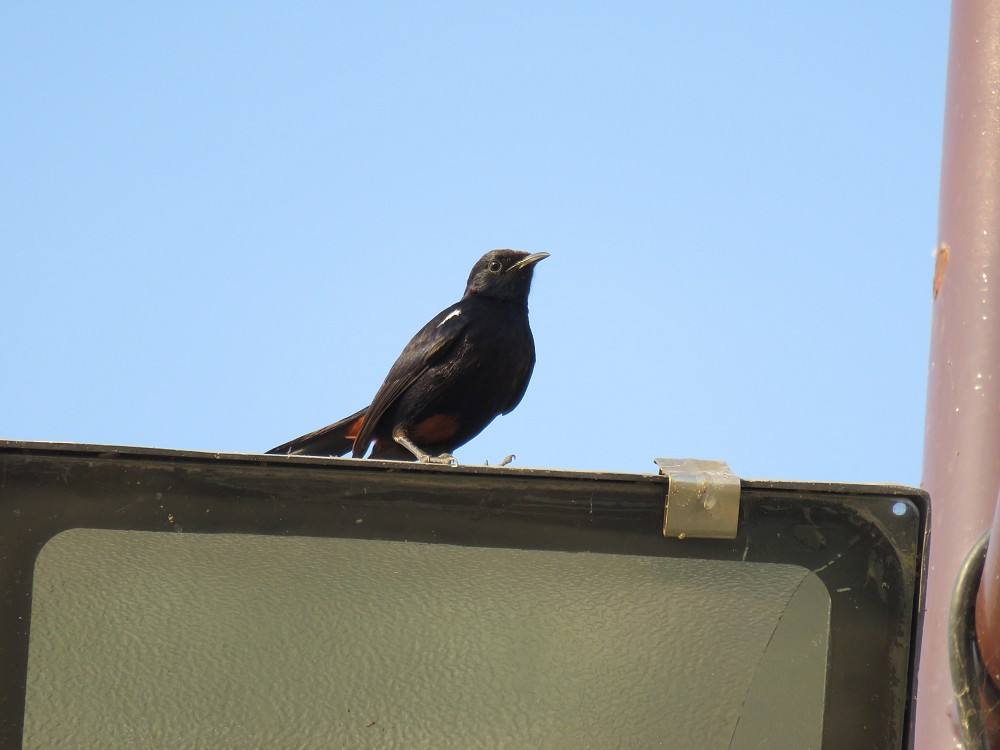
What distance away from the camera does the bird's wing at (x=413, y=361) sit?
6914mm

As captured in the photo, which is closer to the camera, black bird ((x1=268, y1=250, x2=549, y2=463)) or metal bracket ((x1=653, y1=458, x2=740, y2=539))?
metal bracket ((x1=653, y1=458, x2=740, y2=539))

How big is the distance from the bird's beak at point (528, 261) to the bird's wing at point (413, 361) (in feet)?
1.53

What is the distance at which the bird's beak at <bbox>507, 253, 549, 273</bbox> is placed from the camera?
24.4ft

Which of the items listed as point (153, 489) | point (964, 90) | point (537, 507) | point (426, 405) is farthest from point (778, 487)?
point (426, 405)

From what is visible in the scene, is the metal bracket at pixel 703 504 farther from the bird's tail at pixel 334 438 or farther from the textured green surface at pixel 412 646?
the bird's tail at pixel 334 438

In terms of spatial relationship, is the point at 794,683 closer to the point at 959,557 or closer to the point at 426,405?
the point at 959,557

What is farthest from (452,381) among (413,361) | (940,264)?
(940,264)

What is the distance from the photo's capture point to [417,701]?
6.31 feet

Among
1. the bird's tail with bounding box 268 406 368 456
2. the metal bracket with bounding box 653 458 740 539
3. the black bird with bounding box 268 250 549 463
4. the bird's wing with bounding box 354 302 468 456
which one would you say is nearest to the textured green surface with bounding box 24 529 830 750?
the metal bracket with bounding box 653 458 740 539

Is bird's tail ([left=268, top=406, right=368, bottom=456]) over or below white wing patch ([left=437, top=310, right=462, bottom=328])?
below

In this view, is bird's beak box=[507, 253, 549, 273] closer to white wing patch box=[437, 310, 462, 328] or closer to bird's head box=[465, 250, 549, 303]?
bird's head box=[465, 250, 549, 303]

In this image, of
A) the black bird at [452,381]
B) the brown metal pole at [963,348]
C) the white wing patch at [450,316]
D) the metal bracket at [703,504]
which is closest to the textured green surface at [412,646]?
the metal bracket at [703,504]

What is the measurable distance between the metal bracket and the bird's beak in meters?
5.52

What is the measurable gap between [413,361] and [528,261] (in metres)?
1.04
